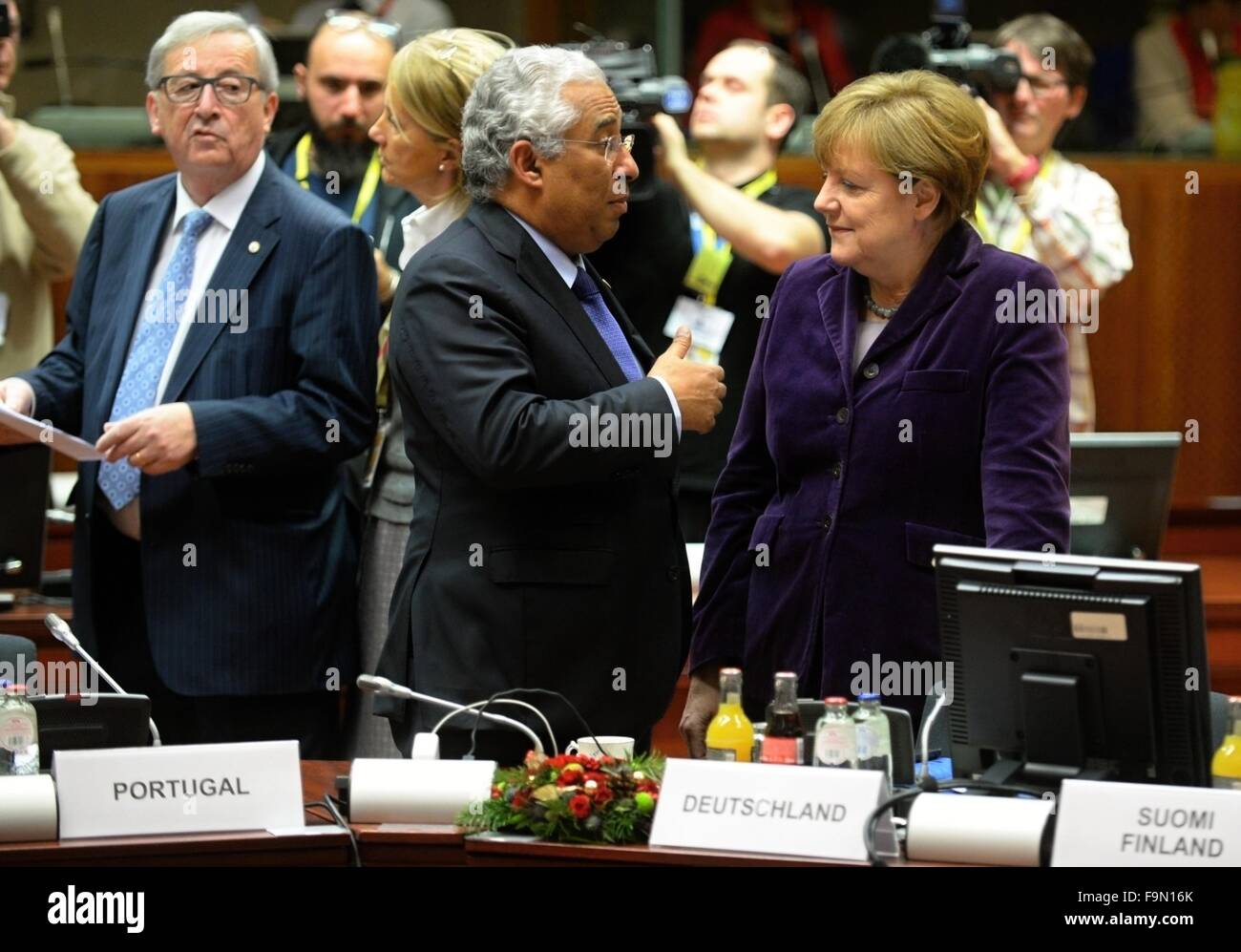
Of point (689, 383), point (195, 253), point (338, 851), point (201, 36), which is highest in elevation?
point (201, 36)

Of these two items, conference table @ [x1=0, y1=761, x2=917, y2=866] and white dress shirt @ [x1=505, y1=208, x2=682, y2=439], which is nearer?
conference table @ [x1=0, y1=761, x2=917, y2=866]

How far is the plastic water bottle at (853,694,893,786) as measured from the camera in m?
2.27

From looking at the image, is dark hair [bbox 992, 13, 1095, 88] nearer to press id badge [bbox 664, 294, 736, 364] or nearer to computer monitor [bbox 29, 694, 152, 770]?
press id badge [bbox 664, 294, 736, 364]

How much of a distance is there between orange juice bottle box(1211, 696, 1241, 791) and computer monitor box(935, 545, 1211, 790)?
0.10 m

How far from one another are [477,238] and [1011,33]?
2.36 meters

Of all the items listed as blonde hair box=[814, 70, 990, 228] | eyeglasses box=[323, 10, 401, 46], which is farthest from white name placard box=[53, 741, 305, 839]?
eyeglasses box=[323, 10, 401, 46]

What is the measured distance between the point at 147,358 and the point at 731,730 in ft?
4.79

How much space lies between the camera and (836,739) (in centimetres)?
226

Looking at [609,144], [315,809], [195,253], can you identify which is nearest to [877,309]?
[609,144]

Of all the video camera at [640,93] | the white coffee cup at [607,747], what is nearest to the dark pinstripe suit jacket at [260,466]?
the video camera at [640,93]

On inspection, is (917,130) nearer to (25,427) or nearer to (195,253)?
(195,253)

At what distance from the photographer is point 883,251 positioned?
2.70 m

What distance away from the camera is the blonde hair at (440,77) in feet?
10.5
